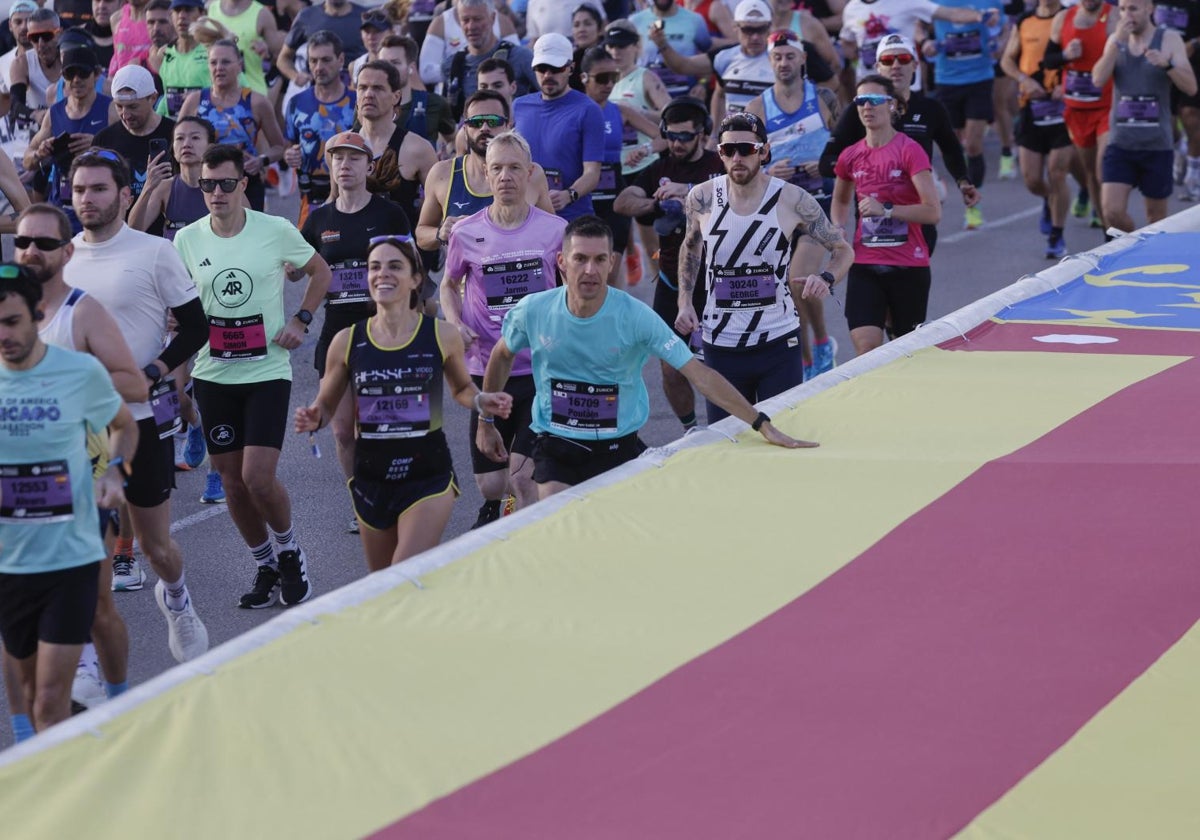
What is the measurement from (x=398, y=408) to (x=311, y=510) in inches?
102

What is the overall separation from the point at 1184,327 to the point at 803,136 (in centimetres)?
274

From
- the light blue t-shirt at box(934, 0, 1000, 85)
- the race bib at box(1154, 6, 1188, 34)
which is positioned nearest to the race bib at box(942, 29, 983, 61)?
the light blue t-shirt at box(934, 0, 1000, 85)

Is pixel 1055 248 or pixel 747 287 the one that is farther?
pixel 1055 248

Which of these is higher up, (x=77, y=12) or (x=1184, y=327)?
(x=77, y=12)

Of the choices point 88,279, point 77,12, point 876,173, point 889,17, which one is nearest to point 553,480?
point 88,279

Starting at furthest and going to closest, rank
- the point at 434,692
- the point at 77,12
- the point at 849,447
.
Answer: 1. the point at 77,12
2. the point at 849,447
3. the point at 434,692

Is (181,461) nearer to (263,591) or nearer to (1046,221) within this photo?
(263,591)

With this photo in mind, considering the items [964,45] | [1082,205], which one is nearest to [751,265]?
[964,45]

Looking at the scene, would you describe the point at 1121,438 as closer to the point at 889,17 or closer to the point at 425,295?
the point at 425,295

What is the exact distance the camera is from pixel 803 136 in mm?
11148

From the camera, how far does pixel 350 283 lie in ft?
28.0

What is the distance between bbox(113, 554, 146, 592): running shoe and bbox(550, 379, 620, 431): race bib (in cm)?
213

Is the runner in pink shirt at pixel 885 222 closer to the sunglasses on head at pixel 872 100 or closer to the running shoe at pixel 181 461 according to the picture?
the sunglasses on head at pixel 872 100

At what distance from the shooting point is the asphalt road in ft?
24.8
